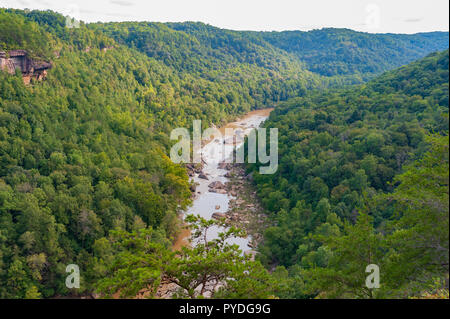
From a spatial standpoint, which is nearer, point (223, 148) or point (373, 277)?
point (373, 277)

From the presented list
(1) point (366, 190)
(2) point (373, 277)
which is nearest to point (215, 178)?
(1) point (366, 190)

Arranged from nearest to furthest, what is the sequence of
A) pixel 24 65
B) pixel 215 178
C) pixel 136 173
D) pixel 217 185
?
pixel 136 173
pixel 24 65
pixel 217 185
pixel 215 178

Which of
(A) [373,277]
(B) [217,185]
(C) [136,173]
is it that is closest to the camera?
(A) [373,277]

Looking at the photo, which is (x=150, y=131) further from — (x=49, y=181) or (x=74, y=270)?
(x=74, y=270)

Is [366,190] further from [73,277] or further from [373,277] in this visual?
[73,277]

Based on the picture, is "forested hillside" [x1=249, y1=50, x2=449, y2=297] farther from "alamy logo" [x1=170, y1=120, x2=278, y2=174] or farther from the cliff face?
the cliff face

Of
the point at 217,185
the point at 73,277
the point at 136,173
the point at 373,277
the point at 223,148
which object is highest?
the point at 373,277

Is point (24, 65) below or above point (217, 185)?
above
